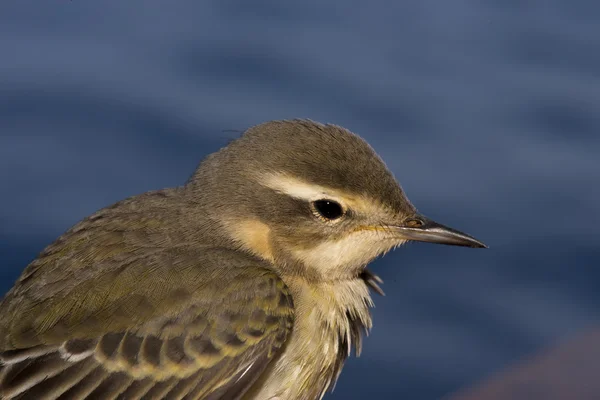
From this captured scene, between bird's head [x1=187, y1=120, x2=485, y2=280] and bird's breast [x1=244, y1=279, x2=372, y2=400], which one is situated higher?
bird's head [x1=187, y1=120, x2=485, y2=280]

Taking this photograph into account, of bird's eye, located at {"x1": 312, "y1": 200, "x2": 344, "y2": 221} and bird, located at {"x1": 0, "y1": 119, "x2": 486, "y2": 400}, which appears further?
bird's eye, located at {"x1": 312, "y1": 200, "x2": 344, "y2": 221}

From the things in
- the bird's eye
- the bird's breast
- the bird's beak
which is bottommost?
the bird's breast

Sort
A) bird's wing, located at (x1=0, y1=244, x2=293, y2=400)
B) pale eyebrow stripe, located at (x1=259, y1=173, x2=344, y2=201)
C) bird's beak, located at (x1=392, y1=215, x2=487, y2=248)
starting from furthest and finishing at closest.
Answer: bird's beak, located at (x1=392, y1=215, x2=487, y2=248) → pale eyebrow stripe, located at (x1=259, y1=173, x2=344, y2=201) → bird's wing, located at (x1=0, y1=244, x2=293, y2=400)

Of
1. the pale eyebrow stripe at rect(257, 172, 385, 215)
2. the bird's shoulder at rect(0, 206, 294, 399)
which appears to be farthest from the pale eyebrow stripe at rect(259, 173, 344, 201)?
the bird's shoulder at rect(0, 206, 294, 399)

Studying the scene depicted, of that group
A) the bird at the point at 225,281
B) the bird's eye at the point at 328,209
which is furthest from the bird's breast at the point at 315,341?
the bird's eye at the point at 328,209

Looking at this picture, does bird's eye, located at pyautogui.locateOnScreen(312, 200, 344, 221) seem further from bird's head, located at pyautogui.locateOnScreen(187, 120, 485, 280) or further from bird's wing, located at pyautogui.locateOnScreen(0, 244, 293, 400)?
bird's wing, located at pyautogui.locateOnScreen(0, 244, 293, 400)

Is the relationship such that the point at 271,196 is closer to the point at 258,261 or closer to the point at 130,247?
the point at 258,261

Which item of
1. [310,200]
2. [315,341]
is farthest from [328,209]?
[315,341]
